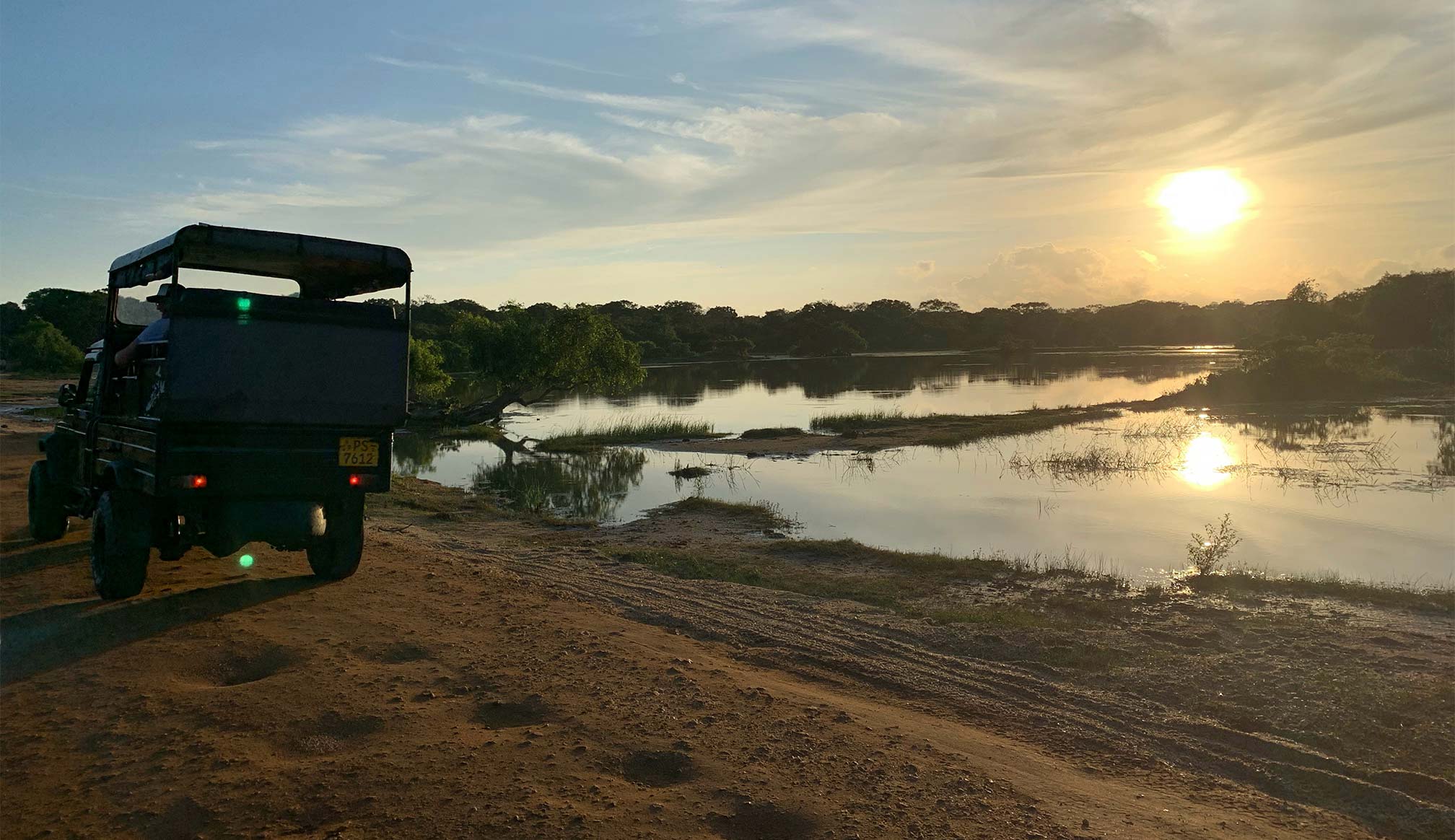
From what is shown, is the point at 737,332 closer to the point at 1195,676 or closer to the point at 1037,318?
the point at 1037,318

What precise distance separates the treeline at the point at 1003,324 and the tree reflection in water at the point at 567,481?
140 feet

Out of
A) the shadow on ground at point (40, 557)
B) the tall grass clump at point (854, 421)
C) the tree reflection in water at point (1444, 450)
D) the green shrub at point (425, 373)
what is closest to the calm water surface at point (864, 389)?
the tall grass clump at point (854, 421)

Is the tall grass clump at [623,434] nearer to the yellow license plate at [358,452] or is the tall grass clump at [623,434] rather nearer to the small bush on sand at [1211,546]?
the small bush on sand at [1211,546]

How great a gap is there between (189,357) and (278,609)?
7.09 ft

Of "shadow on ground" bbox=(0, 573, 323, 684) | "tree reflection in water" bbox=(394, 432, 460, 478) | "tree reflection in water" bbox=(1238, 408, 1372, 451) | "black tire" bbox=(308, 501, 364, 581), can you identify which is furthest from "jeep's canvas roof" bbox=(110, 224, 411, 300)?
"tree reflection in water" bbox=(1238, 408, 1372, 451)

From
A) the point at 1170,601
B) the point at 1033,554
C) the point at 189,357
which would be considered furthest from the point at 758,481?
the point at 189,357

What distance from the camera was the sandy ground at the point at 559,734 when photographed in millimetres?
4191

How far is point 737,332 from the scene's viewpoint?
133125mm

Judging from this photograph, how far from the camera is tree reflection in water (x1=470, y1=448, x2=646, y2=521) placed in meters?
18.3

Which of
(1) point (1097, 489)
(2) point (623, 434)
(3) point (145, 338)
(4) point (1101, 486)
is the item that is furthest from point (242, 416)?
(2) point (623, 434)

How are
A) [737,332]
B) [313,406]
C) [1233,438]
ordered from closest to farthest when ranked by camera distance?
[313,406] < [1233,438] < [737,332]

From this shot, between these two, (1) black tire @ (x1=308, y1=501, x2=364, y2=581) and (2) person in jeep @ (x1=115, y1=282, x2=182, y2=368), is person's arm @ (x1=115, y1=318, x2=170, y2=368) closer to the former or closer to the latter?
(2) person in jeep @ (x1=115, y1=282, x2=182, y2=368)

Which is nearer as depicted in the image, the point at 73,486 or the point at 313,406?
the point at 313,406

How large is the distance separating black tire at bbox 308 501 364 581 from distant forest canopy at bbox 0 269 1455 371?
86.5 ft
